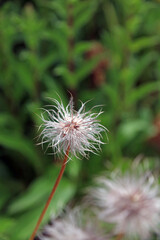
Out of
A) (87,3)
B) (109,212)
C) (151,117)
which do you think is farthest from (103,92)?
(109,212)

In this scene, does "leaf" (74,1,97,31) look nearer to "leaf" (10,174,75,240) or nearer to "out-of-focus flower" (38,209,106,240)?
"leaf" (10,174,75,240)

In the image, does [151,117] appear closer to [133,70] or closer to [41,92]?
[133,70]

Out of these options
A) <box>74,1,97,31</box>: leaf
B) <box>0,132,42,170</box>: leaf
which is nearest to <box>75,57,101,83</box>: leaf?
<box>74,1,97,31</box>: leaf

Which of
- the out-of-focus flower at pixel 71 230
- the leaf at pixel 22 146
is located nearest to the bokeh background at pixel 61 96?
the leaf at pixel 22 146

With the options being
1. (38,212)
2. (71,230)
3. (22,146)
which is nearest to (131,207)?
(71,230)

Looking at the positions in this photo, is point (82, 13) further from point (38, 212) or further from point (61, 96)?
point (38, 212)

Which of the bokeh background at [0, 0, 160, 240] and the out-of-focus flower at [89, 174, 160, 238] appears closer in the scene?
the out-of-focus flower at [89, 174, 160, 238]

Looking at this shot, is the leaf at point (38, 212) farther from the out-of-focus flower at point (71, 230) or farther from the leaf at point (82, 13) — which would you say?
the leaf at point (82, 13)
